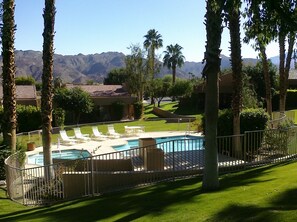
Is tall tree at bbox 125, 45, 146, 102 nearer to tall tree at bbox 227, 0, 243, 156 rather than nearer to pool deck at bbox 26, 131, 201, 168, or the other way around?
pool deck at bbox 26, 131, 201, 168

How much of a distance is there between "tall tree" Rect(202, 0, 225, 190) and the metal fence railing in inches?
115

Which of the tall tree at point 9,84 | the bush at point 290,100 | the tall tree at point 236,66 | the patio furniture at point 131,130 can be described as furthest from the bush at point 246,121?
the bush at point 290,100

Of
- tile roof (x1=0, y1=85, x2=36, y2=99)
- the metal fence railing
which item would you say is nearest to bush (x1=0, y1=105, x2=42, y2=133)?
tile roof (x1=0, y1=85, x2=36, y2=99)

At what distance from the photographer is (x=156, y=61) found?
6469 cm

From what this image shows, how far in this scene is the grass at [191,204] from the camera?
273 inches

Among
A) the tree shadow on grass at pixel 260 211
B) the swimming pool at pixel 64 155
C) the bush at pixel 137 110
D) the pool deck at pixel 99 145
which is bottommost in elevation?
the swimming pool at pixel 64 155

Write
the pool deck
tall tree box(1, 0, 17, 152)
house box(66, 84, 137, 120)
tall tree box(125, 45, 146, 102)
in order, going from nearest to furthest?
tall tree box(1, 0, 17, 152) → the pool deck → house box(66, 84, 137, 120) → tall tree box(125, 45, 146, 102)

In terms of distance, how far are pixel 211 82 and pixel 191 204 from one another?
2.85m

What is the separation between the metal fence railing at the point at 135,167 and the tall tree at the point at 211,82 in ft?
9.61

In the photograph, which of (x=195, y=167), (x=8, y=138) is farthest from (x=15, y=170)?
(x=195, y=167)

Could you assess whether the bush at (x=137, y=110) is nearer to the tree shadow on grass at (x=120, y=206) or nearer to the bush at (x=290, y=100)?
the bush at (x=290, y=100)

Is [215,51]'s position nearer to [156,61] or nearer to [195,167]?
[195,167]

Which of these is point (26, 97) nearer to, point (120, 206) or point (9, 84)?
point (9, 84)

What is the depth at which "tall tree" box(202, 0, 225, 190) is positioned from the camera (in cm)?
906
